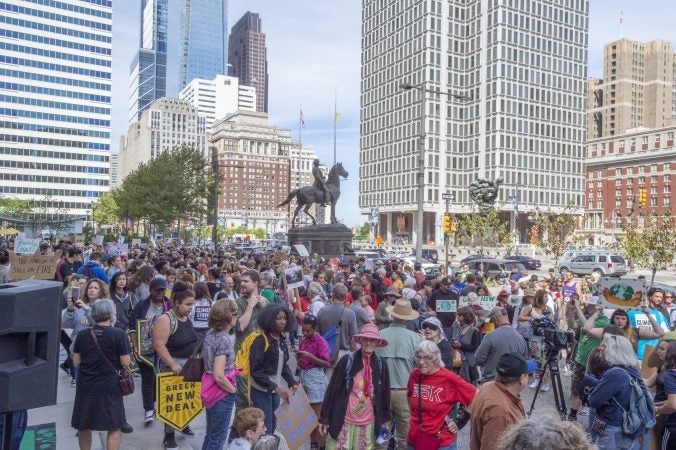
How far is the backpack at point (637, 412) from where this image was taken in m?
4.90

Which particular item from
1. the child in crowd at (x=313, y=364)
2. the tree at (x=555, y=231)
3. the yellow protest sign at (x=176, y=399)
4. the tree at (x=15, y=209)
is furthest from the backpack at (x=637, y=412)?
the tree at (x=15, y=209)

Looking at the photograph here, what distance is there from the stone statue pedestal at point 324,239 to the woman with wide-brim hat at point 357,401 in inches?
1073

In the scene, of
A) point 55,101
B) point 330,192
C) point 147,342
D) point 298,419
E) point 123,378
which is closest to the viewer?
point 298,419

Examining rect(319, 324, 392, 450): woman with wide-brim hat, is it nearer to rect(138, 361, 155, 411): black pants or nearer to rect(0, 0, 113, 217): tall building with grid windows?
rect(138, 361, 155, 411): black pants

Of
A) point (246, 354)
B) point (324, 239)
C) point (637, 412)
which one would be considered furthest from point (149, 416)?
point (324, 239)

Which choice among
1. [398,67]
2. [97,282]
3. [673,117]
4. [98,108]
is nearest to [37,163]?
[98,108]

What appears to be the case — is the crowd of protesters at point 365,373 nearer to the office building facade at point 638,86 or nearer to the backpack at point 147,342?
the backpack at point 147,342

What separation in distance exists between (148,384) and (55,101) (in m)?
128

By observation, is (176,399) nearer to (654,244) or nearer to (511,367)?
(511,367)

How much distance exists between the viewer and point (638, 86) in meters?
154

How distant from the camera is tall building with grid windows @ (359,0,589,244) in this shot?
102 m

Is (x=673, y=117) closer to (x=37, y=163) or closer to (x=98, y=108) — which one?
(x=98, y=108)

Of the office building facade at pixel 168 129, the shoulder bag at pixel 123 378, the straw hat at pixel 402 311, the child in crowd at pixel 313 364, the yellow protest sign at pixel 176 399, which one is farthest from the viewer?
the office building facade at pixel 168 129

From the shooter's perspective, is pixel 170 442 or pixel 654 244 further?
pixel 654 244
